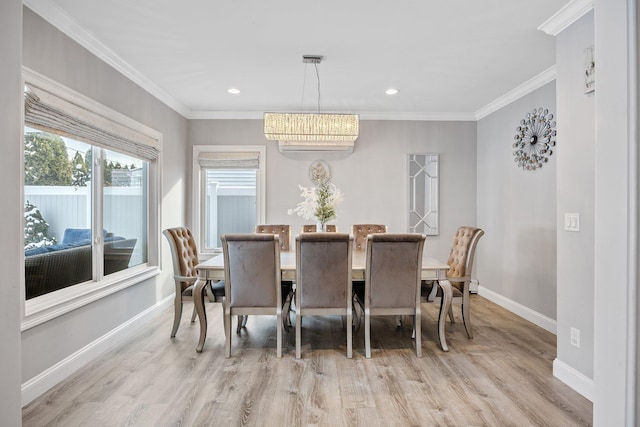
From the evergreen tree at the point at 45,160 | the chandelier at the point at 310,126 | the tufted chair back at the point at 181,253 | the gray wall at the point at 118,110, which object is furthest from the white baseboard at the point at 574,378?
the evergreen tree at the point at 45,160

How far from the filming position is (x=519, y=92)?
162 inches

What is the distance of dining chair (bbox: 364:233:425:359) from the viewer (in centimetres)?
279

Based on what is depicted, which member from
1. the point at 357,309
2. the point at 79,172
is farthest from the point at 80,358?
the point at 357,309

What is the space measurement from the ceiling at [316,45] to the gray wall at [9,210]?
147 cm

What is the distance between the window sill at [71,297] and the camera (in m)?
2.30

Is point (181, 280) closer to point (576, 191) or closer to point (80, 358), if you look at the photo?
point (80, 358)

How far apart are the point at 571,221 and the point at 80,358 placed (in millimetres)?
3670

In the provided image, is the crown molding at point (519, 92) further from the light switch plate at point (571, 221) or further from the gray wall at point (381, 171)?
the light switch plate at point (571, 221)

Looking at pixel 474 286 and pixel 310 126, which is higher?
pixel 310 126

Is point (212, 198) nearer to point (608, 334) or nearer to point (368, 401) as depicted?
point (368, 401)

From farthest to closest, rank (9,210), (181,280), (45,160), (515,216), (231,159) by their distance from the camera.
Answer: (231,159)
(515,216)
(181,280)
(45,160)
(9,210)

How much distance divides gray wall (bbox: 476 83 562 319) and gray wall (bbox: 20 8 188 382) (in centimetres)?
412

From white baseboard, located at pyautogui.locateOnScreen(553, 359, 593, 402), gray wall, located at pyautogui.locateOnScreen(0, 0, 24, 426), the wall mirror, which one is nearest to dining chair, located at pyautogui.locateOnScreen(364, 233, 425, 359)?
white baseboard, located at pyautogui.locateOnScreen(553, 359, 593, 402)

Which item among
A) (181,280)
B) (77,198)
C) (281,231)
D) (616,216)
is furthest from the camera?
(281,231)
